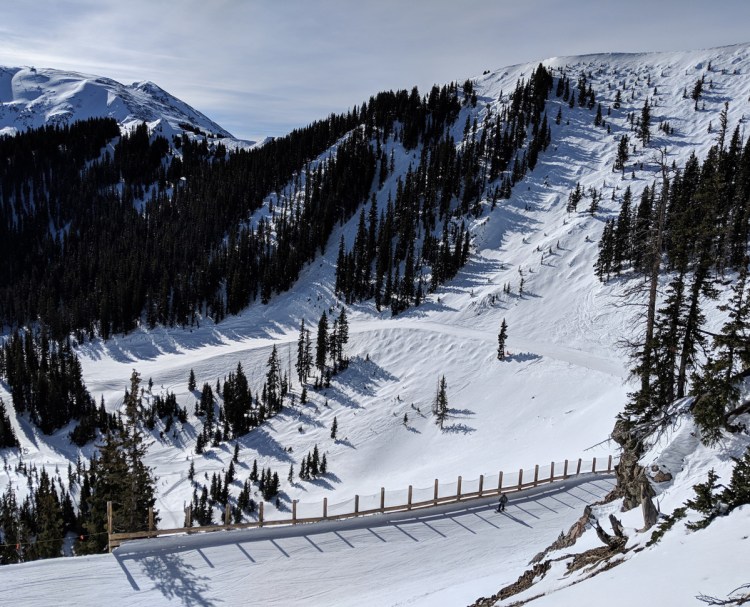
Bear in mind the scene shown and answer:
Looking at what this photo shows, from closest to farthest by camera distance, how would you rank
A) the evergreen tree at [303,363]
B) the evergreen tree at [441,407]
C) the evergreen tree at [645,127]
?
the evergreen tree at [441,407]
the evergreen tree at [303,363]
the evergreen tree at [645,127]

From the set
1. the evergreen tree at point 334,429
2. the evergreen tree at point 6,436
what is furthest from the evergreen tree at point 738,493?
the evergreen tree at point 6,436

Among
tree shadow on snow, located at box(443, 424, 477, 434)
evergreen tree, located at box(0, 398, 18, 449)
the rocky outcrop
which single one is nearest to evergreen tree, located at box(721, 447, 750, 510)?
the rocky outcrop

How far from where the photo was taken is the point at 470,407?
162 ft

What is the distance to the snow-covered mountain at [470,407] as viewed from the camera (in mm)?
14070

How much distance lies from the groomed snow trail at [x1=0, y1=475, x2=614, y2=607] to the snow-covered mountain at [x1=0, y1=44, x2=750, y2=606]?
77 millimetres

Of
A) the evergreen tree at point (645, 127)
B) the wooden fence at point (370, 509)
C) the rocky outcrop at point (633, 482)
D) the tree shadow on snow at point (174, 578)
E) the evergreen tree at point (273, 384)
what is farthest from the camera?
the evergreen tree at point (645, 127)

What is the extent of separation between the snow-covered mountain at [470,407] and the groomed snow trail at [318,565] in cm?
8

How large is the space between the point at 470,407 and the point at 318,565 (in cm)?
3556

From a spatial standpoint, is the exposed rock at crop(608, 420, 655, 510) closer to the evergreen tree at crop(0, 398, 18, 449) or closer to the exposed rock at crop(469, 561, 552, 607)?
the exposed rock at crop(469, 561, 552, 607)

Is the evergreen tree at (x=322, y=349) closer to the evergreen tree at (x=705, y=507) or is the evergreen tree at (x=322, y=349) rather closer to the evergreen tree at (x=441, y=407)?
the evergreen tree at (x=441, y=407)

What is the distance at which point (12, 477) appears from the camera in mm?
60344

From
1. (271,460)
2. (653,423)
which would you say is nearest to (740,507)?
(653,423)

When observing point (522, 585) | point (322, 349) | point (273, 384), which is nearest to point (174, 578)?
point (522, 585)

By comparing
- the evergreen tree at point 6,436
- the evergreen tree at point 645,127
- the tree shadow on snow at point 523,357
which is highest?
the evergreen tree at point 645,127
